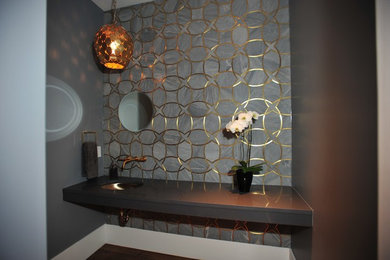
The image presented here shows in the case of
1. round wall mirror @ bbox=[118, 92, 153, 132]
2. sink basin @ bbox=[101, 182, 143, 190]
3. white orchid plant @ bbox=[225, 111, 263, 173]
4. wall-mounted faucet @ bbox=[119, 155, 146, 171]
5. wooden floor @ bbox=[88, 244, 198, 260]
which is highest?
round wall mirror @ bbox=[118, 92, 153, 132]

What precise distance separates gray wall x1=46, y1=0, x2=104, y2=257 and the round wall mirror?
278mm

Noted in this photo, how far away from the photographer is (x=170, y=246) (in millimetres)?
1793

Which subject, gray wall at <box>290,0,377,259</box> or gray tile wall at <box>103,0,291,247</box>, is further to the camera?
gray tile wall at <box>103,0,291,247</box>


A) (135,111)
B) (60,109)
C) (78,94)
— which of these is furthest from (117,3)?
(60,109)

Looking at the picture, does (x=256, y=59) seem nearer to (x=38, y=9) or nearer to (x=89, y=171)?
(x=38, y=9)

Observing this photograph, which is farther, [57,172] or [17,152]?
[57,172]

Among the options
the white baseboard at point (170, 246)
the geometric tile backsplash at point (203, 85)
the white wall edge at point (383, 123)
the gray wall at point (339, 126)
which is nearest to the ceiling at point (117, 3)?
the geometric tile backsplash at point (203, 85)

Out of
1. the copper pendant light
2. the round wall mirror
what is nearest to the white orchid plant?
the round wall mirror

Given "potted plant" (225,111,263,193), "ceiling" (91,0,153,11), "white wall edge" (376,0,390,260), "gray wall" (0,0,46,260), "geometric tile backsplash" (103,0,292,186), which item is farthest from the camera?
"ceiling" (91,0,153,11)

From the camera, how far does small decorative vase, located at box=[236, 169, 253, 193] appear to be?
4.58 feet

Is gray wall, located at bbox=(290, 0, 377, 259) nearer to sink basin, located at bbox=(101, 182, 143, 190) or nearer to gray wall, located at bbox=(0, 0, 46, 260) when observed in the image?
gray wall, located at bbox=(0, 0, 46, 260)

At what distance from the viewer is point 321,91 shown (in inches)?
37.9

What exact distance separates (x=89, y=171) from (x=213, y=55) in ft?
5.24

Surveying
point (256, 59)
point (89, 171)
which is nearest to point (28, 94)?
point (89, 171)
